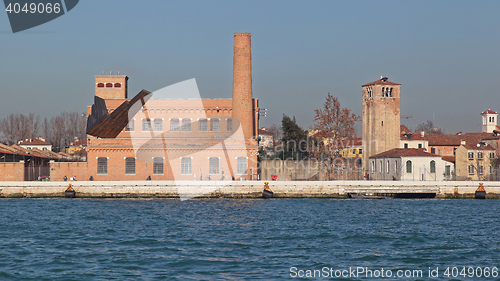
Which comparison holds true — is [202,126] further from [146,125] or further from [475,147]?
[475,147]

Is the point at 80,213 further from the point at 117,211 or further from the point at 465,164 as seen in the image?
the point at 465,164

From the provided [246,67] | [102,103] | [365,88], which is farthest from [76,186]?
[365,88]

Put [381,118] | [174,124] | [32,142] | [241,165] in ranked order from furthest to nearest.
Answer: [32,142] < [381,118] < [174,124] < [241,165]

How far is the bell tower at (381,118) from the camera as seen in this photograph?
232 feet

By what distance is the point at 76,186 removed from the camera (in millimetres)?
40188

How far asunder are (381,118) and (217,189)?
37.4m

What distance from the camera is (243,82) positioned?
50125mm

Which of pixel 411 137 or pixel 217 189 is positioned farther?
pixel 411 137

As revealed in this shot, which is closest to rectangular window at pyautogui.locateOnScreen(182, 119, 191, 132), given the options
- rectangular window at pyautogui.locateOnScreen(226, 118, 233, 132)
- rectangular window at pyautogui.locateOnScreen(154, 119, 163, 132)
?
rectangular window at pyautogui.locateOnScreen(154, 119, 163, 132)

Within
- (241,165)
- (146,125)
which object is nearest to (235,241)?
(241,165)

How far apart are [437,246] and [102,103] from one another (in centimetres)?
1299

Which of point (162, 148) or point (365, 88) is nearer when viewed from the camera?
point (162, 148)

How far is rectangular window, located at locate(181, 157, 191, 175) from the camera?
49000 mm

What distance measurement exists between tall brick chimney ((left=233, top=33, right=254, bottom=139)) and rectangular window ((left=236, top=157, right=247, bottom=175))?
2.46m
